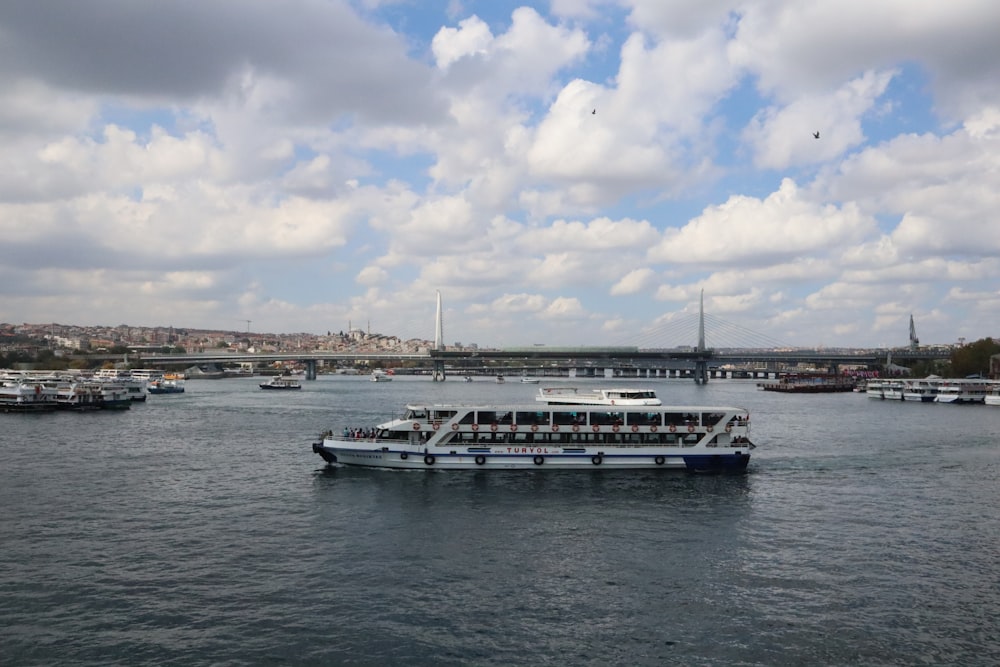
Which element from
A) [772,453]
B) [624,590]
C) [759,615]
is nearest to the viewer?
[759,615]

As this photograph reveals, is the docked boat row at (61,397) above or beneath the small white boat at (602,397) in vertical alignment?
beneath

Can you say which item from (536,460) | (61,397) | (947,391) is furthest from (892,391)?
(61,397)

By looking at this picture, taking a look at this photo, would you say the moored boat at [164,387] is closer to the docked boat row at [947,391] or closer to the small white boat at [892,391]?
the small white boat at [892,391]

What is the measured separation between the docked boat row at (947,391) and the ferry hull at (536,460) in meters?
84.2

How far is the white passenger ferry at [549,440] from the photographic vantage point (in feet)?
144

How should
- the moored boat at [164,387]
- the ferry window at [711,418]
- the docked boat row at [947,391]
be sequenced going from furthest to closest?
the moored boat at [164,387] < the docked boat row at [947,391] < the ferry window at [711,418]

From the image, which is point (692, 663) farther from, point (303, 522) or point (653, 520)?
point (303, 522)

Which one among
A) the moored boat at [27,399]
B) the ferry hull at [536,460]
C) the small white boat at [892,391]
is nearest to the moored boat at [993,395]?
the small white boat at [892,391]

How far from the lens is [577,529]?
3100 cm

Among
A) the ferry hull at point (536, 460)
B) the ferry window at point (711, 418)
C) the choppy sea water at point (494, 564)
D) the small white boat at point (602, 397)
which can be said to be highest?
the small white boat at point (602, 397)

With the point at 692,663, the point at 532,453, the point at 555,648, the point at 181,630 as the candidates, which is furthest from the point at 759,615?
the point at 532,453

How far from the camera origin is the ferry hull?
43.8m

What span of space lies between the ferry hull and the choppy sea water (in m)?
0.85

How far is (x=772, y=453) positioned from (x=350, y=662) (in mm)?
42979
